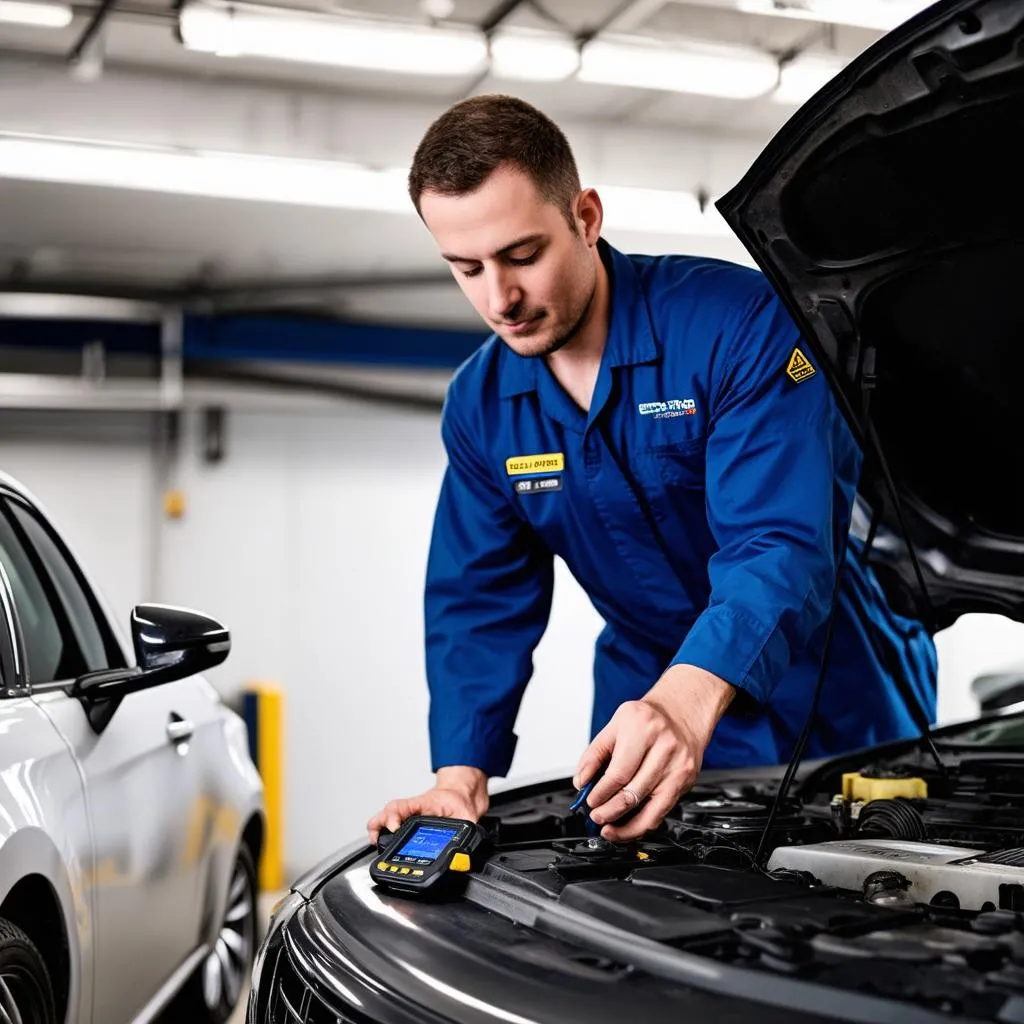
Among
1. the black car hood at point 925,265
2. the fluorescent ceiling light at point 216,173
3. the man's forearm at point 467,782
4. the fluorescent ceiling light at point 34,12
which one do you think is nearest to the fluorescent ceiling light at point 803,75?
the fluorescent ceiling light at point 216,173

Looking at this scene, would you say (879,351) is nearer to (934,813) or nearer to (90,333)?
(934,813)

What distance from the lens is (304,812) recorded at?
6863 mm

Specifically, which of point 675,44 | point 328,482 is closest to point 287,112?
point 675,44

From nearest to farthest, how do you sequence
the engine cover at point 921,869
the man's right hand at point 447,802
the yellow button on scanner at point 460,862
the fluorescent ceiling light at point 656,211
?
the engine cover at point 921,869 → the yellow button on scanner at point 460,862 → the man's right hand at point 447,802 → the fluorescent ceiling light at point 656,211

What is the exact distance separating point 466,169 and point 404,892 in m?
0.92

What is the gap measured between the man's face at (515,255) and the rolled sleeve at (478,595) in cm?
35

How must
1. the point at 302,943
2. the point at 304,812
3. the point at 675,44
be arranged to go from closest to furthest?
the point at 302,943, the point at 675,44, the point at 304,812

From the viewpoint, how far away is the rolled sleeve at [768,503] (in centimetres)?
162

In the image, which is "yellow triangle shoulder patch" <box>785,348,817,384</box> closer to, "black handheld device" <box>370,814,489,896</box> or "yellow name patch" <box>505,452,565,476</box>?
"yellow name patch" <box>505,452,565,476</box>

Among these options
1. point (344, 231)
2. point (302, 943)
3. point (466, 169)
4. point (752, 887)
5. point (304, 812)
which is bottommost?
point (304, 812)

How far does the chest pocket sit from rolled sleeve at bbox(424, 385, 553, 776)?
0.88ft

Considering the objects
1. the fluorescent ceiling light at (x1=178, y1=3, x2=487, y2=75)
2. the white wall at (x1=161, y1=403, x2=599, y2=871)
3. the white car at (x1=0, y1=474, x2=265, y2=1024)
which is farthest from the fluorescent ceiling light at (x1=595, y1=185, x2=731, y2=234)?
the white car at (x1=0, y1=474, x2=265, y2=1024)

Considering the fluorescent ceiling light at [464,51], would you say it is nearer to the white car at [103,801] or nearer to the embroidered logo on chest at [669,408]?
the white car at [103,801]

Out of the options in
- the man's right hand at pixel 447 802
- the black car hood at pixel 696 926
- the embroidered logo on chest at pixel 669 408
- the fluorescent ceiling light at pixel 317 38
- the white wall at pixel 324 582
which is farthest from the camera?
the white wall at pixel 324 582
